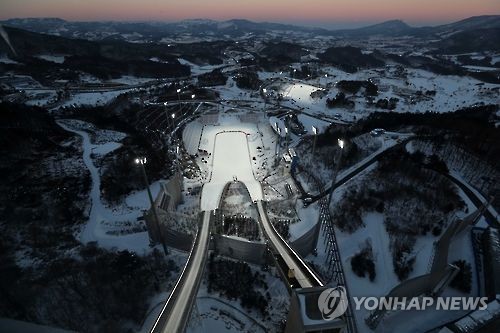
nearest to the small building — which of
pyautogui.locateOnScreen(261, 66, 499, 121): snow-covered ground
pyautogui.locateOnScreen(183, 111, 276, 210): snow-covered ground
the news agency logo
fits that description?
the news agency logo

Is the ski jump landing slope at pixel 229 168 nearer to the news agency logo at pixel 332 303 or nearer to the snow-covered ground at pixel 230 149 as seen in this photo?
the snow-covered ground at pixel 230 149

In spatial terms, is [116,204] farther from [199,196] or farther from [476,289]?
[476,289]

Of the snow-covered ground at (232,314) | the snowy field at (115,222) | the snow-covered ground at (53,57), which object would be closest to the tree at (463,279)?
the snow-covered ground at (232,314)

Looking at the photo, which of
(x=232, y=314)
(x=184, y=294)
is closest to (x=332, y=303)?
(x=184, y=294)

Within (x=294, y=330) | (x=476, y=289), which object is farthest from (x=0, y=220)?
(x=476, y=289)

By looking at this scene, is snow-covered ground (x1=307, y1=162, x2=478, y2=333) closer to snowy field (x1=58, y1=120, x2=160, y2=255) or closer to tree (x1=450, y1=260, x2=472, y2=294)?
tree (x1=450, y1=260, x2=472, y2=294)
